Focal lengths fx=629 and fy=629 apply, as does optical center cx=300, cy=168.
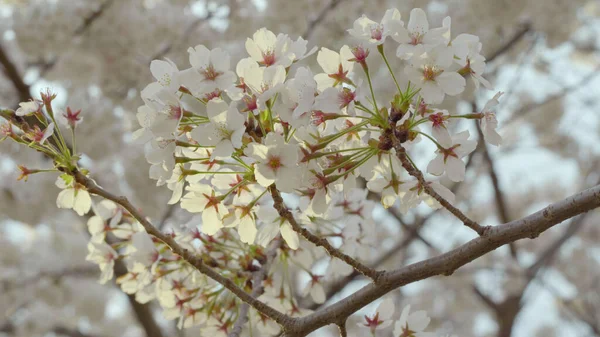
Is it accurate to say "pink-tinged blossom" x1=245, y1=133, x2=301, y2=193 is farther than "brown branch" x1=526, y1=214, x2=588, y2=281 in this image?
No

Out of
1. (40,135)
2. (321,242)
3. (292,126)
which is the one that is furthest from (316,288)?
(40,135)

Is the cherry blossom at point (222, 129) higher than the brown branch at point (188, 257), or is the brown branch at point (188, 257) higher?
the cherry blossom at point (222, 129)

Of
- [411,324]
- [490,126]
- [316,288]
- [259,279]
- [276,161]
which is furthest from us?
[316,288]

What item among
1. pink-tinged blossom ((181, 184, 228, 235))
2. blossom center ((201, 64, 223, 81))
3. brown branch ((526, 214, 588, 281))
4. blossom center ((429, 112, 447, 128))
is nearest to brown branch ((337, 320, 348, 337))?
pink-tinged blossom ((181, 184, 228, 235))

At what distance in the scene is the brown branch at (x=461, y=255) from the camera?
99 centimetres

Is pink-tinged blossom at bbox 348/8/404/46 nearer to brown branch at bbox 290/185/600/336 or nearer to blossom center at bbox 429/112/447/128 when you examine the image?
blossom center at bbox 429/112/447/128

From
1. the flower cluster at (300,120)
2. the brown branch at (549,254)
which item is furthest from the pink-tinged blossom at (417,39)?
the brown branch at (549,254)

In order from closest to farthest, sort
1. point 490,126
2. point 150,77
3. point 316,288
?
point 490,126
point 316,288
point 150,77

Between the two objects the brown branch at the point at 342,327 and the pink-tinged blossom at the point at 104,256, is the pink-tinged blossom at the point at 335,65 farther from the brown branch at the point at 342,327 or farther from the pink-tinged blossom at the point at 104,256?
the pink-tinged blossom at the point at 104,256

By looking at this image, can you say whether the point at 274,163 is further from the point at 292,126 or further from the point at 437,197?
the point at 437,197

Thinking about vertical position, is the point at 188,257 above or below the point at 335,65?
below

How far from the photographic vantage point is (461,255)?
3.46 feet

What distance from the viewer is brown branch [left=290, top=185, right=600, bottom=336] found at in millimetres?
987

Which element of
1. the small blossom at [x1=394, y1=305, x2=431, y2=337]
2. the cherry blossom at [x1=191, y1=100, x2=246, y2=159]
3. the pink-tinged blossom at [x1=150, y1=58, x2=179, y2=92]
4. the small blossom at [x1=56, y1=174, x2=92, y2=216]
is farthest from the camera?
the small blossom at [x1=394, y1=305, x2=431, y2=337]
